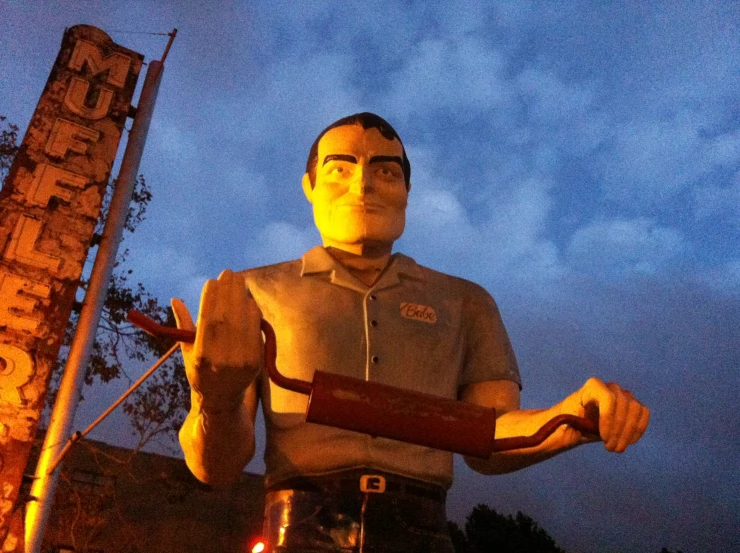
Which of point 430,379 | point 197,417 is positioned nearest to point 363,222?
point 430,379

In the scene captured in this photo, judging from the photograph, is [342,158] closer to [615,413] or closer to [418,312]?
[418,312]

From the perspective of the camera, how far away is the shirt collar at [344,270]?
2.41 meters

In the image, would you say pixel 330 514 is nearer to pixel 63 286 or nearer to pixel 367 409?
pixel 367 409

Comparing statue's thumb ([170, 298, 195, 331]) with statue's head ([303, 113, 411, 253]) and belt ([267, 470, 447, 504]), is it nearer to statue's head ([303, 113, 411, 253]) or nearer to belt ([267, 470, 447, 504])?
belt ([267, 470, 447, 504])

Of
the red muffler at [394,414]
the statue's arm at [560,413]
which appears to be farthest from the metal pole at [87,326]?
the red muffler at [394,414]

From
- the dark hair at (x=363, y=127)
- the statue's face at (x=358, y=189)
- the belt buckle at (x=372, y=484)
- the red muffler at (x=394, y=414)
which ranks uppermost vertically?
the dark hair at (x=363, y=127)

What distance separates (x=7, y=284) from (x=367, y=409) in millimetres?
6955

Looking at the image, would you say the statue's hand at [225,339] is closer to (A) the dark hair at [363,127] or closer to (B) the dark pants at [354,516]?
(B) the dark pants at [354,516]

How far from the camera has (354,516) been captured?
1912mm

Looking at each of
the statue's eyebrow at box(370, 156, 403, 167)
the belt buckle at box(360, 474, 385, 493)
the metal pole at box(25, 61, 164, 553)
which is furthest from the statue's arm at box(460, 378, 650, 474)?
the metal pole at box(25, 61, 164, 553)

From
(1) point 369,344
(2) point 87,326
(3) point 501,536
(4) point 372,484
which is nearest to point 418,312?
(1) point 369,344

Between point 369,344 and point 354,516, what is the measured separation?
58 centimetres

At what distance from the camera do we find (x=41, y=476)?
6262 millimetres

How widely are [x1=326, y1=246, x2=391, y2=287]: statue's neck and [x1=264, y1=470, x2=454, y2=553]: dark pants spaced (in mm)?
801
